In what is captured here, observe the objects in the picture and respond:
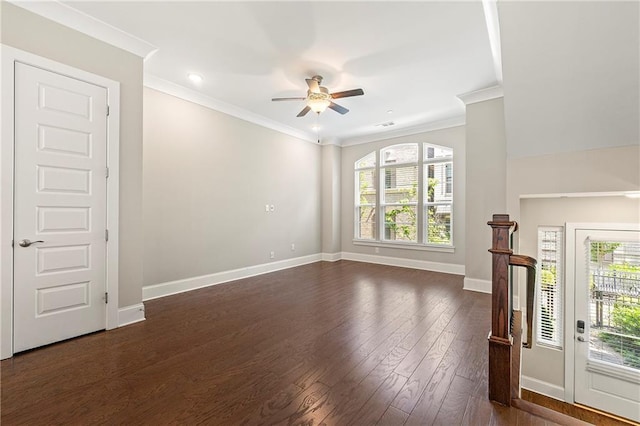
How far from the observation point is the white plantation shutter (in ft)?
12.3

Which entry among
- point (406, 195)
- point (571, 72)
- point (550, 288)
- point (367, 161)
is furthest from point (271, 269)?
point (571, 72)

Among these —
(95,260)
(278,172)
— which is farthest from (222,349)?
(278,172)

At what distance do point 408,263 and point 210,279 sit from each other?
4058 millimetres

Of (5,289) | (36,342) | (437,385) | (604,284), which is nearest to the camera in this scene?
(437,385)

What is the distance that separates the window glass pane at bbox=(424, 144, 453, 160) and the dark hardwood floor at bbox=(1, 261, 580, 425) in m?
3.14

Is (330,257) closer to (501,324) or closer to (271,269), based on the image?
(271,269)

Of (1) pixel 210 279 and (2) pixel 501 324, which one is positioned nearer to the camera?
(2) pixel 501 324

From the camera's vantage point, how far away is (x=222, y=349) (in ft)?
7.63

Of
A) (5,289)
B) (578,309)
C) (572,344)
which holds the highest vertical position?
(5,289)

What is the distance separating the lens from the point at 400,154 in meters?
6.11

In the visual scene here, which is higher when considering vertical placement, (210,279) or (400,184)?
(400,184)

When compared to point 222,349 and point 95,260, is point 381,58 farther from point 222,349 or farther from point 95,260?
point 95,260

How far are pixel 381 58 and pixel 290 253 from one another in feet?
13.5

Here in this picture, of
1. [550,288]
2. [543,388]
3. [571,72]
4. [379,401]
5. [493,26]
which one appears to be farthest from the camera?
[550,288]
